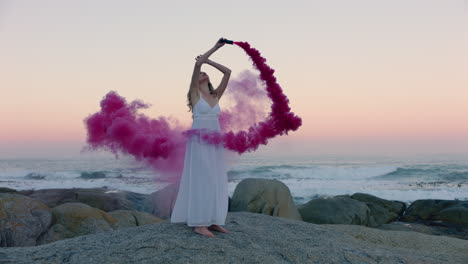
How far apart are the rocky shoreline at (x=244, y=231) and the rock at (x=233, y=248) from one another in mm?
16

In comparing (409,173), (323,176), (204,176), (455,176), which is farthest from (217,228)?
(409,173)

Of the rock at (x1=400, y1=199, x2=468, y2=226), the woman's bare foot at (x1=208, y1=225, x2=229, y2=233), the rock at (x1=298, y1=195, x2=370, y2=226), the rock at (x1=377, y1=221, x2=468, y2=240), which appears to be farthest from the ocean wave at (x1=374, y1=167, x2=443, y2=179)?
the woman's bare foot at (x1=208, y1=225, x2=229, y2=233)

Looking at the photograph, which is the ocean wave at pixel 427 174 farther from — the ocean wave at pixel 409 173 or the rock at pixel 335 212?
the rock at pixel 335 212

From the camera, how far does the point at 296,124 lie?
607cm

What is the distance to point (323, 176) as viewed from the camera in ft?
112

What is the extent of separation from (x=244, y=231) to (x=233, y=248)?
102cm

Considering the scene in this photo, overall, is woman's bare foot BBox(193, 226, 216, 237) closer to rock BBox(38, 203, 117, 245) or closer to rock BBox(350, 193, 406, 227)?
rock BBox(38, 203, 117, 245)

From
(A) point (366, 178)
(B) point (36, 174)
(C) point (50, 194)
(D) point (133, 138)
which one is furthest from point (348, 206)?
(B) point (36, 174)

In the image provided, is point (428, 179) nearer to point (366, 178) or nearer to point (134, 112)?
point (366, 178)

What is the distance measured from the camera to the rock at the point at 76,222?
8.55 meters

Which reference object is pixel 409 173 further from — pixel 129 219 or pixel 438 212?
pixel 129 219

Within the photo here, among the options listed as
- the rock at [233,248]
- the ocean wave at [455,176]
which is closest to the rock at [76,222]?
the rock at [233,248]

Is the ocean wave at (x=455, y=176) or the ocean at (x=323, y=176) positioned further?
the ocean wave at (x=455, y=176)

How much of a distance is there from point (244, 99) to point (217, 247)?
8.01 ft
